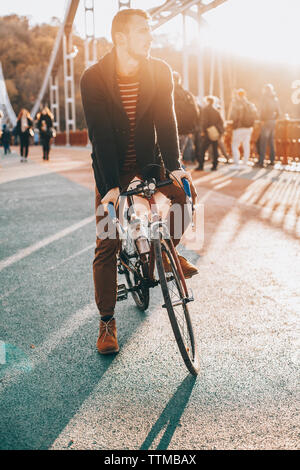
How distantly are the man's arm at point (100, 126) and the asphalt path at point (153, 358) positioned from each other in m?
0.97

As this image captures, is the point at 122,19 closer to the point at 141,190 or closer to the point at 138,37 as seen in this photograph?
the point at 138,37

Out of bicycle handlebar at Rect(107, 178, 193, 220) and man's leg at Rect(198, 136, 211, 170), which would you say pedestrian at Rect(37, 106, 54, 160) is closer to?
man's leg at Rect(198, 136, 211, 170)

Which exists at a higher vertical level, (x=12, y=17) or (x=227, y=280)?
(x=12, y=17)

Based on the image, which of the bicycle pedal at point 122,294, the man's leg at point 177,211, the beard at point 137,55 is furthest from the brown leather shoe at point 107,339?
the beard at point 137,55

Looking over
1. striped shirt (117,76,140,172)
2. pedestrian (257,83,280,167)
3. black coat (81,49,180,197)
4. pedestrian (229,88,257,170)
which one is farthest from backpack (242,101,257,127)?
striped shirt (117,76,140,172)

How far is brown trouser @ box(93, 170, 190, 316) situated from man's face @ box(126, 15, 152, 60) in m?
0.64

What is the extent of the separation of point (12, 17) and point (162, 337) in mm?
124565

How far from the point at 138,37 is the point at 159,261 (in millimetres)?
1101

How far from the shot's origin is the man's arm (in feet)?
8.91

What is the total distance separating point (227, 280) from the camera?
4359mm

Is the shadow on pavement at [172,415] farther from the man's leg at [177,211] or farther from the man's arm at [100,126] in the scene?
the man's arm at [100,126]

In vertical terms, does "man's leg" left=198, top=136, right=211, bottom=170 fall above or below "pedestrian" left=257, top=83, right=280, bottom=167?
below

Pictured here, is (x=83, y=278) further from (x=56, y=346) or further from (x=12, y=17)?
(x=12, y=17)

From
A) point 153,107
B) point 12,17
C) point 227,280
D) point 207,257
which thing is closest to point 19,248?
point 207,257
